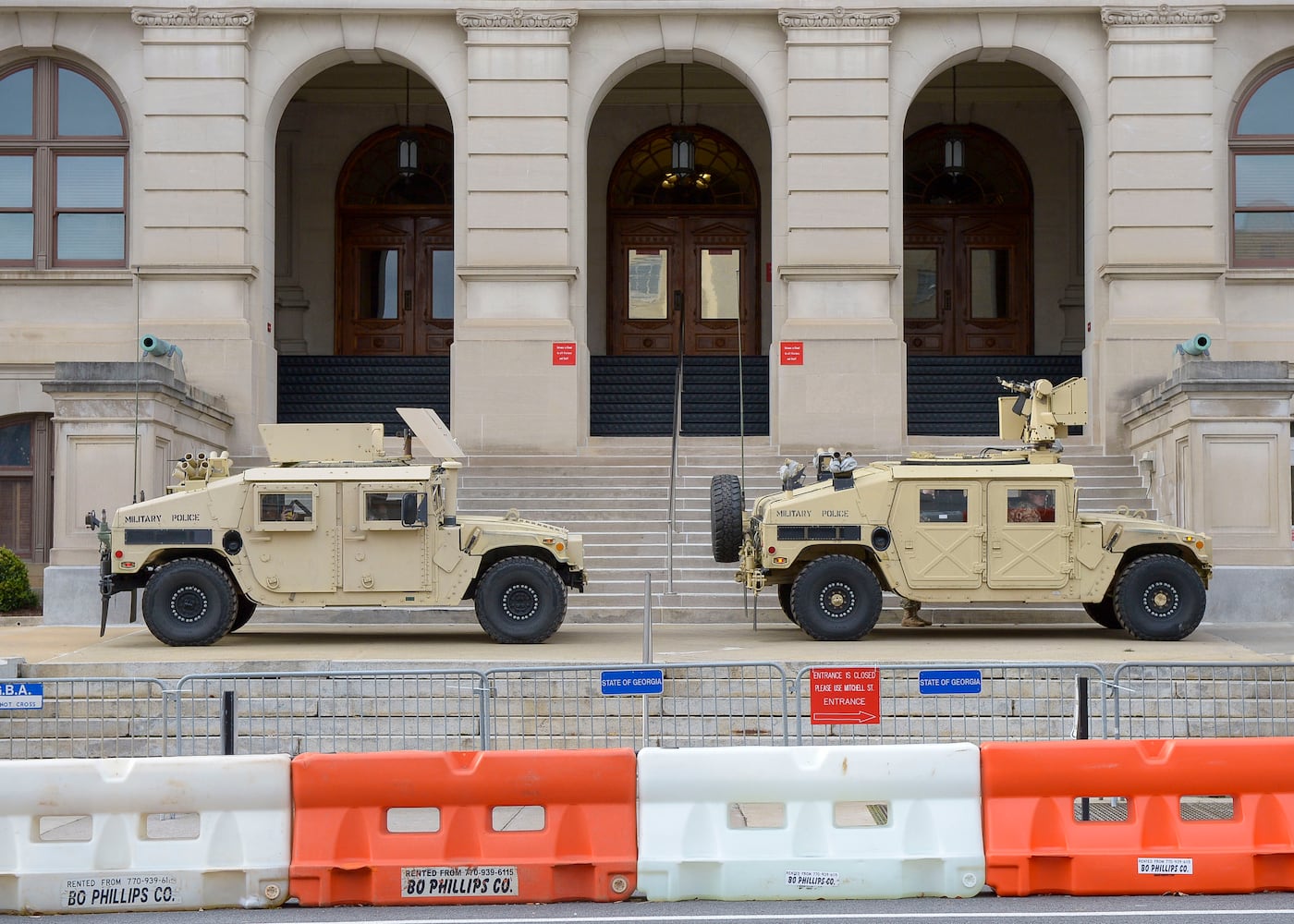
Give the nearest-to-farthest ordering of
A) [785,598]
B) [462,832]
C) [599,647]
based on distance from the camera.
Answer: [462,832]
[599,647]
[785,598]

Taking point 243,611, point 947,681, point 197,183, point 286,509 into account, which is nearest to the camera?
point 947,681

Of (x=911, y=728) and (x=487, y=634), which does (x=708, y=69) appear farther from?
(x=911, y=728)

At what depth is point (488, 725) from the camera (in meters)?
10.2

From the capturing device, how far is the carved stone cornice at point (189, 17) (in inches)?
926

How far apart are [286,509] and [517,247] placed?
350 inches

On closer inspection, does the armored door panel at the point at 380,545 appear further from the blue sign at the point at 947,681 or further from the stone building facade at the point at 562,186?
the stone building facade at the point at 562,186

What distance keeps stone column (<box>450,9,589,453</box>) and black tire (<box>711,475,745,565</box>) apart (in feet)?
23.7

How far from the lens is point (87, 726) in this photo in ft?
35.0

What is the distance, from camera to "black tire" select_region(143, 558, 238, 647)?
50.0 feet

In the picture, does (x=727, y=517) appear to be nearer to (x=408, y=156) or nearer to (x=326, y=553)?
(x=326, y=553)

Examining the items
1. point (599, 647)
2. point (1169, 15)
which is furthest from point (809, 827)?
point (1169, 15)

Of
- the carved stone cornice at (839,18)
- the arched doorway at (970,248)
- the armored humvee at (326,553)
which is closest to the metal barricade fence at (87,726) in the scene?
the armored humvee at (326,553)

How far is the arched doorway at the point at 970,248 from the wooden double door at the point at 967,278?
0.02m

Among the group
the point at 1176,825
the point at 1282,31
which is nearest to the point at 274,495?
the point at 1176,825
